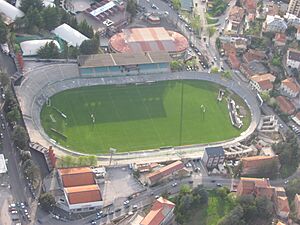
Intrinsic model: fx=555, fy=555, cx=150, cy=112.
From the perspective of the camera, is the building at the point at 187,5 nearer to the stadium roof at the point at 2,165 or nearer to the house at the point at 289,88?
the house at the point at 289,88

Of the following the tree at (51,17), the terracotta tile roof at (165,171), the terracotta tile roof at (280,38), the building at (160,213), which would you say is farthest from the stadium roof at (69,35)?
the terracotta tile roof at (280,38)

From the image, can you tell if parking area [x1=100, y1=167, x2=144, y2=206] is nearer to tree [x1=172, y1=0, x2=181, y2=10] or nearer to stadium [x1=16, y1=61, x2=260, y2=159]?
stadium [x1=16, y1=61, x2=260, y2=159]

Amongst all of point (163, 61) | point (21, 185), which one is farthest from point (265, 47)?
point (21, 185)

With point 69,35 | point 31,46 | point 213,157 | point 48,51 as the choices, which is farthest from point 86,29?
point 213,157

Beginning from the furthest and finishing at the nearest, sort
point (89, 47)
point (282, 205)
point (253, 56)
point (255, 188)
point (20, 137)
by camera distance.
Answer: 1. point (253, 56)
2. point (89, 47)
3. point (255, 188)
4. point (282, 205)
5. point (20, 137)

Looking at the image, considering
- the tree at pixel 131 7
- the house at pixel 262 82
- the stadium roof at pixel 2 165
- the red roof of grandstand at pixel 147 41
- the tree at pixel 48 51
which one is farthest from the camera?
the tree at pixel 131 7

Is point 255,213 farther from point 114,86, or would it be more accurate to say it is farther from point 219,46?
point 219,46

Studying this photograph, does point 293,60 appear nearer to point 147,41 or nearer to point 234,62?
point 234,62
